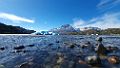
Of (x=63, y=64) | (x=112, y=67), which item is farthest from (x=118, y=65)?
(x=63, y=64)

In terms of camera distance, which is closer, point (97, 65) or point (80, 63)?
point (97, 65)

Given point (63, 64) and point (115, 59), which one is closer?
point (63, 64)

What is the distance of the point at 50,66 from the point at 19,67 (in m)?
2.95

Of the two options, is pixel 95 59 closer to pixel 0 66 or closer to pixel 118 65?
pixel 118 65

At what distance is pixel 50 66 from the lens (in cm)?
1817

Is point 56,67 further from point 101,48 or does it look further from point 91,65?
point 101,48

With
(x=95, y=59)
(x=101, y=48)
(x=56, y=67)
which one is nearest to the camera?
(x=56, y=67)

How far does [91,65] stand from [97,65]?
57 centimetres

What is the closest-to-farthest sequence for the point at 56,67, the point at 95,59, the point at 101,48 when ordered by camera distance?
the point at 56,67 < the point at 95,59 < the point at 101,48

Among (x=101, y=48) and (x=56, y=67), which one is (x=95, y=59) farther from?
(x=101, y=48)

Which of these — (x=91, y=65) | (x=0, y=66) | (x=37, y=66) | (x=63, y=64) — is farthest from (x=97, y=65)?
(x=0, y=66)

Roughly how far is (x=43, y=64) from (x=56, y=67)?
77.7 inches

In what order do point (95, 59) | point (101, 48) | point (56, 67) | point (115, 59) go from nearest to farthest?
point (56, 67), point (95, 59), point (115, 59), point (101, 48)

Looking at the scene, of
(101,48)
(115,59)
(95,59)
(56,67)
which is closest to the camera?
(56,67)
